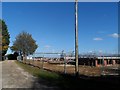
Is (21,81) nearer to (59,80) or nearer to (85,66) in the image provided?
(59,80)

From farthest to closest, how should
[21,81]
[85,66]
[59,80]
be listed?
[85,66]
[59,80]
[21,81]

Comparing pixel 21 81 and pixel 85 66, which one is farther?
pixel 85 66

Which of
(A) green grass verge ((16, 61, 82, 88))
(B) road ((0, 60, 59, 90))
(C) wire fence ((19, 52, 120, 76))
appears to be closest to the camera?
(B) road ((0, 60, 59, 90))

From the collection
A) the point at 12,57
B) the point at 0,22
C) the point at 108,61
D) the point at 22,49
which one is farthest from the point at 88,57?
the point at 12,57

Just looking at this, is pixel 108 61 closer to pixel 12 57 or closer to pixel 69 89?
pixel 69 89

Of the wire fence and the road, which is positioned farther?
the wire fence

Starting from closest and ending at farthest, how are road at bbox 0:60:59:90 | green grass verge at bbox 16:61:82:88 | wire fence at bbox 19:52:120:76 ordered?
1. road at bbox 0:60:59:90
2. green grass verge at bbox 16:61:82:88
3. wire fence at bbox 19:52:120:76

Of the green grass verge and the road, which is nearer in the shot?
the road

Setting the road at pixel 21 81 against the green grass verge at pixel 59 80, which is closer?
the road at pixel 21 81

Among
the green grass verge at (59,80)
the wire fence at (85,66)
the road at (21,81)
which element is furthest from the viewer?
the wire fence at (85,66)

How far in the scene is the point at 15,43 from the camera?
324 ft

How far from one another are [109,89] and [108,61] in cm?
4743

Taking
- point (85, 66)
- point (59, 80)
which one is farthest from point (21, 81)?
point (85, 66)

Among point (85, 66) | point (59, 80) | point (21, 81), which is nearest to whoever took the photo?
point (21, 81)
